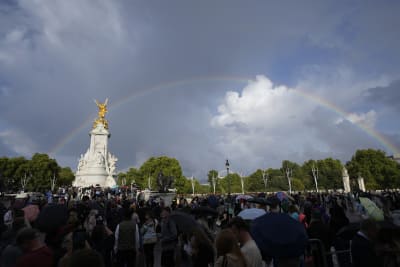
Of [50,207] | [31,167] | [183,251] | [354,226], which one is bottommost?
[183,251]

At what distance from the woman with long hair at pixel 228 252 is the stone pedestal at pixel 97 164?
152 ft

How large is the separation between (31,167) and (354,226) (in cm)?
7507

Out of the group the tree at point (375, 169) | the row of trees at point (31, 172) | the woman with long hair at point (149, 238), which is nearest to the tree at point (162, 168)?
the row of trees at point (31, 172)

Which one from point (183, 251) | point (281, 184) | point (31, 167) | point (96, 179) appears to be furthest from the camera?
point (281, 184)

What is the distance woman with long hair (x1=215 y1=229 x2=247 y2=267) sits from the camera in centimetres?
335

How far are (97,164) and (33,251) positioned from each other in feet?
169

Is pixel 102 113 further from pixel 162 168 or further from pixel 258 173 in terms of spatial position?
pixel 258 173

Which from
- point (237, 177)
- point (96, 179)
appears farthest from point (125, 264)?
point (237, 177)

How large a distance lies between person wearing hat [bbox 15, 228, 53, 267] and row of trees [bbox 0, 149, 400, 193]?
159 feet

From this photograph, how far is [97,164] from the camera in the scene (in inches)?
2031

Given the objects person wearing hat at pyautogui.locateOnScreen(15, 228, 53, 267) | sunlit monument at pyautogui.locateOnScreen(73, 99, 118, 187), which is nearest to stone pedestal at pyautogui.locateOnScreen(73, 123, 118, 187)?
sunlit monument at pyautogui.locateOnScreen(73, 99, 118, 187)

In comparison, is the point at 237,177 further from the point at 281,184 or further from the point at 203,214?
the point at 203,214

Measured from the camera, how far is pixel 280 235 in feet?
12.1

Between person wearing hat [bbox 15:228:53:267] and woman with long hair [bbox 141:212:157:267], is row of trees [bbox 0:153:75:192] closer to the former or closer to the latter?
woman with long hair [bbox 141:212:157:267]
